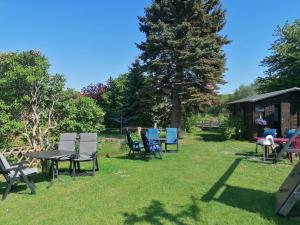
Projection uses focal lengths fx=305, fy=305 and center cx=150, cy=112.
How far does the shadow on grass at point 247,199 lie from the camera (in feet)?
15.2

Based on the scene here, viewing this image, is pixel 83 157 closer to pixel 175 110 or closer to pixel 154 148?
pixel 154 148

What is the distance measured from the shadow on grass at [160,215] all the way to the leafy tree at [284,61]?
85.3 feet

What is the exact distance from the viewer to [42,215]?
484 centimetres

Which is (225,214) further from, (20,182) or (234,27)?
(234,27)

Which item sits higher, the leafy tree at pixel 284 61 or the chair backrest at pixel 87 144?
the leafy tree at pixel 284 61

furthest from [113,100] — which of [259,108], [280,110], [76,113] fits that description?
[76,113]

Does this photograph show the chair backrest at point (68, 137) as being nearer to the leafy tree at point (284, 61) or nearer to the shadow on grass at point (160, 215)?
the shadow on grass at point (160, 215)

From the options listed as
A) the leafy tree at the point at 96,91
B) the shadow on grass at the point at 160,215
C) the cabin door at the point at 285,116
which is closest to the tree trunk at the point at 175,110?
the cabin door at the point at 285,116

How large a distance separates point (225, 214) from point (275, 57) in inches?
1160

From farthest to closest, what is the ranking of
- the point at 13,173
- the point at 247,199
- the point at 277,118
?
the point at 277,118 < the point at 13,173 < the point at 247,199

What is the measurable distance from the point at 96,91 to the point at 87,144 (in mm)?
19844

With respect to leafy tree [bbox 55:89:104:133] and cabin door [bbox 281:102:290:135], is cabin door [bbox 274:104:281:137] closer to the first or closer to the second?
cabin door [bbox 281:102:290:135]

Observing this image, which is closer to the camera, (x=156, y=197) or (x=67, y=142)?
(x=156, y=197)

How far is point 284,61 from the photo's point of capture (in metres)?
29.7
